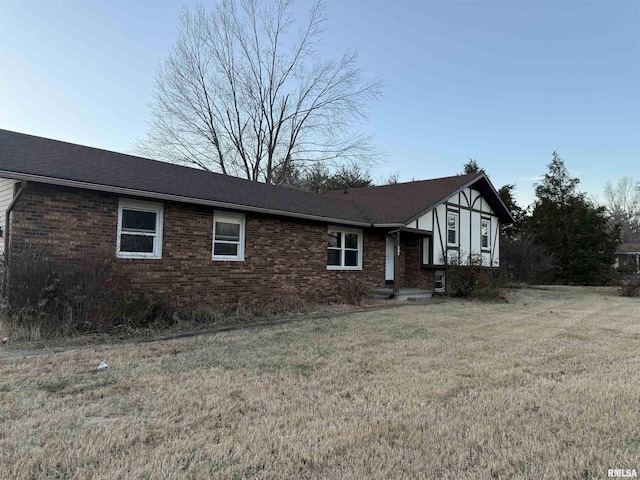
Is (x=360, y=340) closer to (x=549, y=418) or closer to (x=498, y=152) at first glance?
(x=549, y=418)

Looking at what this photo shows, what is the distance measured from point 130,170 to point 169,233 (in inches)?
79.8

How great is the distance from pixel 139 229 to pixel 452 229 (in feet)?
44.0

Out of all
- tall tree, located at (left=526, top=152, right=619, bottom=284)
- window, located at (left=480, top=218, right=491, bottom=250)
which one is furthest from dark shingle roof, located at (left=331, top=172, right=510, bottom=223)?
tall tree, located at (left=526, top=152, right=619, bottom=284)

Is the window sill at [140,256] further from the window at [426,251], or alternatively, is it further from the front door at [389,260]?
the window at [426,251]

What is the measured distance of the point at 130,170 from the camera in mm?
9734

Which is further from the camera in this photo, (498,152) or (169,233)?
(498,152)

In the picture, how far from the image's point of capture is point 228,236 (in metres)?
10.5

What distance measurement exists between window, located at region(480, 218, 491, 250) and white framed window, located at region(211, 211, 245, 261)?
13.6 meters

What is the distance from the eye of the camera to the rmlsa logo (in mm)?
2561

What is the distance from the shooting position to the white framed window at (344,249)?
13.4 metres

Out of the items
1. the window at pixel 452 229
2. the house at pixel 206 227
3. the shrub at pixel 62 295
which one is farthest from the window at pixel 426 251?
the shrub at pixel 62 295

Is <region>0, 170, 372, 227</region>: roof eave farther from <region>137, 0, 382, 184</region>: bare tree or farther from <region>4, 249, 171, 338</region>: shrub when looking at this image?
<region>137, 0, 382, 184</region>: bare tree

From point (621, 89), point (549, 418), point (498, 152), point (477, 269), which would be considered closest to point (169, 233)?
point (549, 418)

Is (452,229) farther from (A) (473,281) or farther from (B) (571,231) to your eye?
(B) (571,231)
